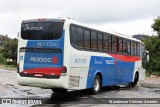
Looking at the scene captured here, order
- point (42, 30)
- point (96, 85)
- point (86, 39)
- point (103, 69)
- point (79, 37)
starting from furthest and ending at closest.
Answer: point (103, 69) → point (96, 85) → point (86, 39) → point (79, 37) → point (42, 30)

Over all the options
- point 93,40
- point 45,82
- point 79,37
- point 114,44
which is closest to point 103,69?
point 93,40

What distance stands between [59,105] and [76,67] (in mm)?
2399

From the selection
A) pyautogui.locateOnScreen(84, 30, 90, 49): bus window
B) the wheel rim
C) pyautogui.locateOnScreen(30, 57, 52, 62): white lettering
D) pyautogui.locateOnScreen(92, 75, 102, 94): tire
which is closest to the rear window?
pyautogui.locateOnScreen(30, 57, 52, 62): white lettering

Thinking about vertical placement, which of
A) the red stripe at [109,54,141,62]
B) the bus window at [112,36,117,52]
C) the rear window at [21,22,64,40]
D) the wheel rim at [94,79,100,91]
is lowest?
the wheel rim at [94,79,100,91]

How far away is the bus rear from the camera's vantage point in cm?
1426

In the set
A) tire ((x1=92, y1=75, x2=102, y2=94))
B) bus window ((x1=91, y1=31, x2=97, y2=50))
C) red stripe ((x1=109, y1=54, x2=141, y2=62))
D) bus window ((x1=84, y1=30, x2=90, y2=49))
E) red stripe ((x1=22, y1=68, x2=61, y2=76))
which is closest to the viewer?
red stripe ((x1=22, y1=68, x2=61, y2=76))

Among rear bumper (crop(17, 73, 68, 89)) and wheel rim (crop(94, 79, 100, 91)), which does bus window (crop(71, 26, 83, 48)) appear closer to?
rear bumper (crop(17, 73, 68, 89))

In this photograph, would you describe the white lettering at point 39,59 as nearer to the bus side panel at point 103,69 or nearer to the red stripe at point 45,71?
the red stripe at point 45,71

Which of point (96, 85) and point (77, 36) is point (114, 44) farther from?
point (77, 36)

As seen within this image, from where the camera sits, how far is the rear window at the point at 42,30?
14492 millimetres

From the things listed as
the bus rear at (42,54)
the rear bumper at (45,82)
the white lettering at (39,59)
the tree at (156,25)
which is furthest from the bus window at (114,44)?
the tree at (156,25)

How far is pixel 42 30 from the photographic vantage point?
14.8 meters

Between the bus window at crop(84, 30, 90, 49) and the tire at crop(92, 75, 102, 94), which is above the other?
the bus window at crop(84, 30, 90, 49)

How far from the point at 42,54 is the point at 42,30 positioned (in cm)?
98
